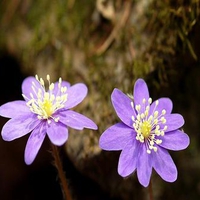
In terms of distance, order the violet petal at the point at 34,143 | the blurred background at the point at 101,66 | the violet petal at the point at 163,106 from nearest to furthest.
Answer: the violet petal at the point at 34,143
the violet petal at the point at 163,106
the blurred background at the point at 101,66

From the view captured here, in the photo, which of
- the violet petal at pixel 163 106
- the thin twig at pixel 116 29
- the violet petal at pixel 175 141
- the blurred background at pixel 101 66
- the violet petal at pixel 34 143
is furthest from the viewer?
the thin twig at pixel 116 29

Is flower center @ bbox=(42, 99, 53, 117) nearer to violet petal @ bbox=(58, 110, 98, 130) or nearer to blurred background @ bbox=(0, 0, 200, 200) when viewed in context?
violet petal @ bbox=(58, 110, 98, 130)

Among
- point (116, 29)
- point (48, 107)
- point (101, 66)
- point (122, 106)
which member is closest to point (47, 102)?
point (48, 107)

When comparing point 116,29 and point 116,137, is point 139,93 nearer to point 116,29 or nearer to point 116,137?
point 116,137

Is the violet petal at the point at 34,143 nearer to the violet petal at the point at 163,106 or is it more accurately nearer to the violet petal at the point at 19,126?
the violet petal at the point at 19,126

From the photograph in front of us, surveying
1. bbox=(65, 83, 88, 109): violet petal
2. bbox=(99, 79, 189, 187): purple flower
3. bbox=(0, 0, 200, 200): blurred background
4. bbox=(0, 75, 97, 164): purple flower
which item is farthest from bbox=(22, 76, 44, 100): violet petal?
bbox=(99, 79, 189, 187): purple flower

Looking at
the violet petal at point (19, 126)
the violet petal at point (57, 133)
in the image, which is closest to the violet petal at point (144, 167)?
the violet petal at point (57, 133)

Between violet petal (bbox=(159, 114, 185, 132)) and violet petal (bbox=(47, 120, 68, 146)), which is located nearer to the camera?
violet petal (bbox=(47, 120, 68, 146))

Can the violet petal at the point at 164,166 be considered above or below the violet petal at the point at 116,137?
below

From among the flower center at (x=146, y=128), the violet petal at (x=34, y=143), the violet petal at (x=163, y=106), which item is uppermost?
the violet petal at (x=34, y=143)
